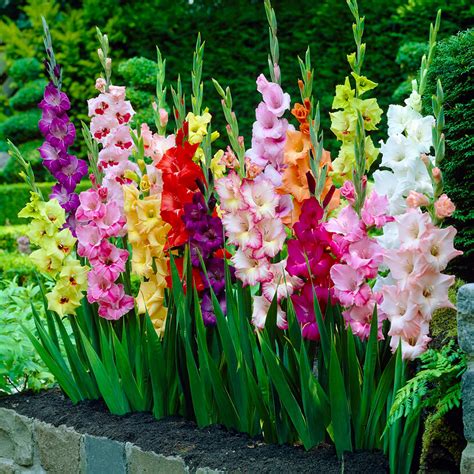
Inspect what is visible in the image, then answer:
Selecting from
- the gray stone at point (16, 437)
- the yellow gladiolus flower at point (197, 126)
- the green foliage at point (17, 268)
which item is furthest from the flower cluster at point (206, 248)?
the green foliage at point (17, 268)

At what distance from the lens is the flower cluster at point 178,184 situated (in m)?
2.75

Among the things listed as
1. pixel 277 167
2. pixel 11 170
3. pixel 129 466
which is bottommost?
pixel 129 466

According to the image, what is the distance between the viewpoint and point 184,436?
2723mm

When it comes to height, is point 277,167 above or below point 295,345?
above

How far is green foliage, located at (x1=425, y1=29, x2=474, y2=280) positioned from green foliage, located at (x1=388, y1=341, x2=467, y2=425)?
77 cm

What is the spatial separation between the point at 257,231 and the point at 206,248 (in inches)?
10.7

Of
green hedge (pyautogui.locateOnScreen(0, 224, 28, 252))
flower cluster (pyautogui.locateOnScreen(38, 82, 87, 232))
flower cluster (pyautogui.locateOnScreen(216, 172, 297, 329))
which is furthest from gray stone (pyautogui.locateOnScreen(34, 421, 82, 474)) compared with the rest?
green hedge (pyautogui.locateOnScreen(0, 224, 28, 252))

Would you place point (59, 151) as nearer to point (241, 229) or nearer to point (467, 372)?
point (241, 229)

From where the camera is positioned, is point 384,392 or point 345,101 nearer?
point 384,392

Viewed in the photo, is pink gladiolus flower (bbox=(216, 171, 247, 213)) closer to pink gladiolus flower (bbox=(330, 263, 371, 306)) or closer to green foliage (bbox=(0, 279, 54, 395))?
pink gladiolus flower (bbox=(330, 263, 371, 306))

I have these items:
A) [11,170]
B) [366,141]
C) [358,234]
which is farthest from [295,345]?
[11,170]

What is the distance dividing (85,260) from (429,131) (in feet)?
4.71

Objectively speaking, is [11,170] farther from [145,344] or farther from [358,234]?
[358,234]

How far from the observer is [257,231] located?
2.53 meters
